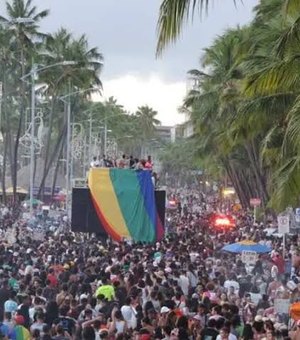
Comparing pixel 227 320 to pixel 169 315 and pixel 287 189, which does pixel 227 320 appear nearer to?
pixel 169 315

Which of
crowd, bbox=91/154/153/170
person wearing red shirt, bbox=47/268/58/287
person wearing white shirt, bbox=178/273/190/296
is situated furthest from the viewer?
crowd, bbox=91/154/153/170

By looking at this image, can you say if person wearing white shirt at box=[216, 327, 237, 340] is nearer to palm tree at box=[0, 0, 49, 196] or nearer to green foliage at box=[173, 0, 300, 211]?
green foliage at box=[173, 0, 300, 211]

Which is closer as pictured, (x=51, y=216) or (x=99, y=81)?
(x=51, y=216)

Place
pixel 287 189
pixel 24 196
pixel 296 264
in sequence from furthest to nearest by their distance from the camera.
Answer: pixel 24 196 → pixel 296 264 → pixel 287 189

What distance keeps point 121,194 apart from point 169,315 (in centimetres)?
1769

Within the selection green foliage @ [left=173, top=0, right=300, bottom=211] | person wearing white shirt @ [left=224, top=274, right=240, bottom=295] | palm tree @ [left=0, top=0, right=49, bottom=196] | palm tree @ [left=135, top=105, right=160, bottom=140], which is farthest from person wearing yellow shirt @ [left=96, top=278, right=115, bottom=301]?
palm tree @ [left=135, top=105, right=160, bottom=140]

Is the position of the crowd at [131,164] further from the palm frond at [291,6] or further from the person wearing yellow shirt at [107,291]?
the palm frond at [291,6]

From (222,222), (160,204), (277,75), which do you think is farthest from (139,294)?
(222,222)

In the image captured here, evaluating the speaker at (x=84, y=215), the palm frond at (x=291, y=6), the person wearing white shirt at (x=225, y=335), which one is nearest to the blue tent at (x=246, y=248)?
the speaker at (x=84, y=215)

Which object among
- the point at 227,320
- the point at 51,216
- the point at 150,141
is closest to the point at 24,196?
the point at 51,216

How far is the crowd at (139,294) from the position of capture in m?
13.0

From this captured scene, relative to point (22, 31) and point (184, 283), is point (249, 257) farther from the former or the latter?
point (22, 31)

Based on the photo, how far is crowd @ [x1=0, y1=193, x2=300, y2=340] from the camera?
1298 centimetres

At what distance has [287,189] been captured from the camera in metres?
15.6
